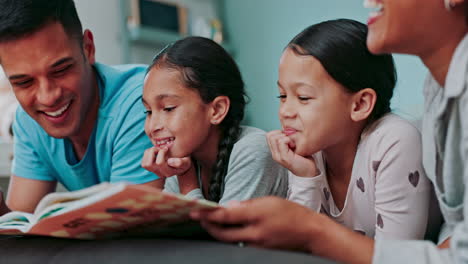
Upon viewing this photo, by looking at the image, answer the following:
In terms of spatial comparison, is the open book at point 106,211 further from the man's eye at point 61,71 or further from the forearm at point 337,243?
the man's eye at point 61,71

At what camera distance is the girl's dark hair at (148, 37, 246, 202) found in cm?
122

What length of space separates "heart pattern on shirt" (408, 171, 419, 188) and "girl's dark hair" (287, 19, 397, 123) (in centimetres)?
18

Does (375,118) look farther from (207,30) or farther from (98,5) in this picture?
(207,30)

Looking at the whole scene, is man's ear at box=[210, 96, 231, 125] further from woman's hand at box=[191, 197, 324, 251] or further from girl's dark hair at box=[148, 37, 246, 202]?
woman's hand at box=[191, 197, 324, 251]

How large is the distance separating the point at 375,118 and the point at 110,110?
0.78 meters

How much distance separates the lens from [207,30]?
4.05 meters

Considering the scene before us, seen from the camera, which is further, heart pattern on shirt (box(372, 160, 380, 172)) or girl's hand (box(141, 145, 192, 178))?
girl's hand (box(141, 145, 192, 178))

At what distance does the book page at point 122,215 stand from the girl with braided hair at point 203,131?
44 centimetres

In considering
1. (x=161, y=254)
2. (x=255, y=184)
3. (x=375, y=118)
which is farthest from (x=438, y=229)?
(x=161, y=254)

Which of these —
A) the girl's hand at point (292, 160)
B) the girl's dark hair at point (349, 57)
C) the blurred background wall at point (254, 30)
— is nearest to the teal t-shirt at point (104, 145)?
the girl's hand at point (292, 160)

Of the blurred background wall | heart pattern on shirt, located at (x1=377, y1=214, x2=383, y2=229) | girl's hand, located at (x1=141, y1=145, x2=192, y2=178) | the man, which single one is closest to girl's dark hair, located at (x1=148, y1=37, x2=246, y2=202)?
girl's hand, located at (x1=141, y1=145, x2=192, y2=178)

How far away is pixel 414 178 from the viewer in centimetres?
89

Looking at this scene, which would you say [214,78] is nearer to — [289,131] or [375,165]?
[289,131]

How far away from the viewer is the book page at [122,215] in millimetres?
594
